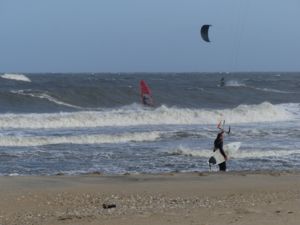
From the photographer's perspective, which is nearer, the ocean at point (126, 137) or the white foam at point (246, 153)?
the ocean at point (126, 137)

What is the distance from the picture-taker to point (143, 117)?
89.1 ft

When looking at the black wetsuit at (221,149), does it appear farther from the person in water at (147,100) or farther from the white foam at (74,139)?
the person in water at (147,100)

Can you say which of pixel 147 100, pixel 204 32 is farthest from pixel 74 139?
pixel 147 100

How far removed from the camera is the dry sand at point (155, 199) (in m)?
7.48

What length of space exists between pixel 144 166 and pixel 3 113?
1574cm

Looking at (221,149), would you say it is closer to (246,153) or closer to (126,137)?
(246,153)

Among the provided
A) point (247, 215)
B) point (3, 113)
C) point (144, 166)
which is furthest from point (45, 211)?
point (3, 113)

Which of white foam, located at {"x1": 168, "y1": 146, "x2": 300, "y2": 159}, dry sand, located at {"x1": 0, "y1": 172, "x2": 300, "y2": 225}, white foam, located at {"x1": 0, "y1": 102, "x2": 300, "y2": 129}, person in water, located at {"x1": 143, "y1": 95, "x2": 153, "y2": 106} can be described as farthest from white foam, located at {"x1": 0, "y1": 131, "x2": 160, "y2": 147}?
person in water, located at {"x1": 143, "y1": 95, "x2": 153, "y2": 106}

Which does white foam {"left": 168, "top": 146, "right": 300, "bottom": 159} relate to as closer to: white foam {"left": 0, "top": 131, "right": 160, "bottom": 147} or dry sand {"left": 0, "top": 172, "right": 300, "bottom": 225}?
dry sand {"left": 0, "top": 172, "right": 300, "bottom": 225}

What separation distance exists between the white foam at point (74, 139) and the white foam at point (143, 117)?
4.68 metres

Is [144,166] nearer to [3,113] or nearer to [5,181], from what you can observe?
[5,181]

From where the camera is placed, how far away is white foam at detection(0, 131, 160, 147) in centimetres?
1873

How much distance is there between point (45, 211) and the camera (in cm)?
853

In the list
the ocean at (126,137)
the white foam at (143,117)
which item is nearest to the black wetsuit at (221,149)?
the ocean at (126,137)
